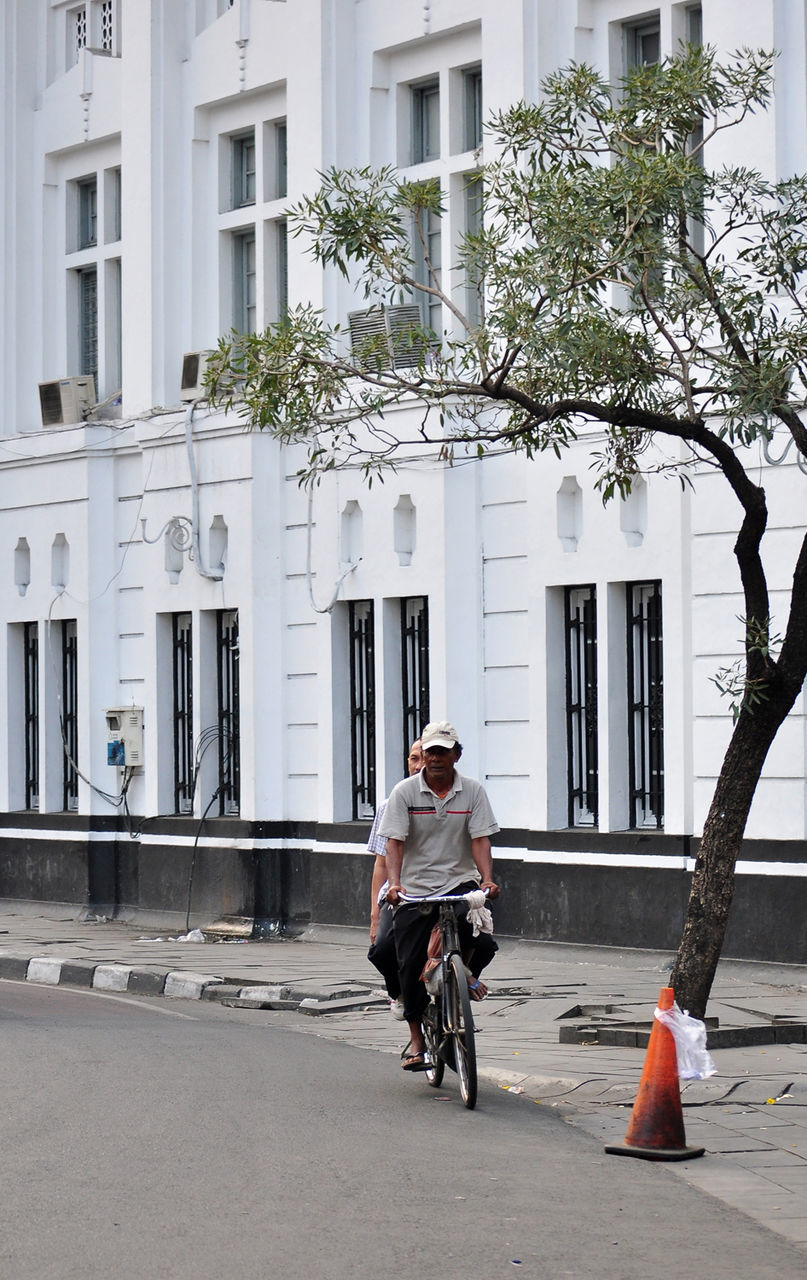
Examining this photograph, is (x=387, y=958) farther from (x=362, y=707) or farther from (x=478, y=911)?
(x=362, y=707)

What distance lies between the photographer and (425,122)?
61.5 feet

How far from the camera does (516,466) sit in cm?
1691

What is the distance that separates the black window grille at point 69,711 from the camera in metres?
21.6

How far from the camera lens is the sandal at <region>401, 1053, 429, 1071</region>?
10086 mm

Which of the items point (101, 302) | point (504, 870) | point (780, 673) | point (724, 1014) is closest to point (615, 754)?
point (504, 870)

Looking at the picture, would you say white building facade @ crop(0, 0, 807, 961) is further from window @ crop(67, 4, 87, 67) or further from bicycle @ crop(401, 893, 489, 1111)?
bicycle @ crop(401, 893, 489, 1111)

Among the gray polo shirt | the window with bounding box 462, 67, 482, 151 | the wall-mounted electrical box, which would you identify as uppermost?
the window with bounding box 462, 67, 482, 151

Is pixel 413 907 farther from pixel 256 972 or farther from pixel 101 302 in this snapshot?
pixel 101 302

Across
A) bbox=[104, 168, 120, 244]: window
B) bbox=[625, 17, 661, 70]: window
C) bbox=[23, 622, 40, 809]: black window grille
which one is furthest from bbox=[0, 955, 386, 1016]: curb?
bbox=[104, 168, 120, 244]: window

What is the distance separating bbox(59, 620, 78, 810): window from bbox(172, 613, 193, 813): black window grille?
1.67m

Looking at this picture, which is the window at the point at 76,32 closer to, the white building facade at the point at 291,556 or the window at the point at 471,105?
the white building facade at the point at 291,556

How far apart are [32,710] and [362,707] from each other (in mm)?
5291

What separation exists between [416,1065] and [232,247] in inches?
479

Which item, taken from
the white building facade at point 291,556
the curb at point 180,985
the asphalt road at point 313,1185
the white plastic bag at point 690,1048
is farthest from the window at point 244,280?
the white plastic bag at point 690,1048
